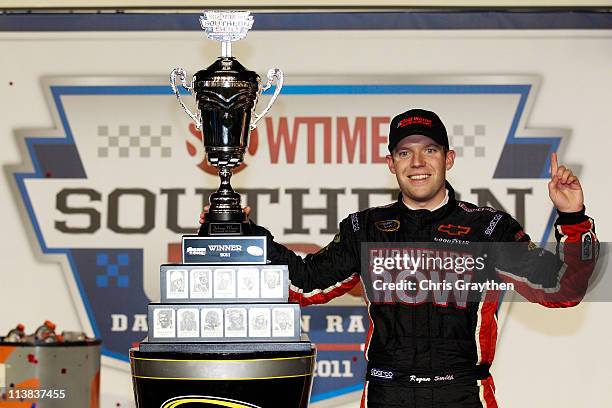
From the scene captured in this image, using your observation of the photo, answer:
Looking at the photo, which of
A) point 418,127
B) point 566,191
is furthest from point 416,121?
point 566,191

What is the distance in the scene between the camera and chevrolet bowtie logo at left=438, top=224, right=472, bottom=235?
3242 mm

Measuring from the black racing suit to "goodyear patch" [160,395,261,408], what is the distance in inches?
17.2

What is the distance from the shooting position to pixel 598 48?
4668 millimetres

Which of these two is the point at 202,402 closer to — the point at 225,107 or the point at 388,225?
the point at 388,225

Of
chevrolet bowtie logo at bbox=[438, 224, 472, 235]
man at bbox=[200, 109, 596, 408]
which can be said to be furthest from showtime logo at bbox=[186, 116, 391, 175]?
chevrolet bowtie logo at bbox=[438, 224, 472, 235]

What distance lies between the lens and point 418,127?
3201 millimetres

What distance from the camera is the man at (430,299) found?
309cm

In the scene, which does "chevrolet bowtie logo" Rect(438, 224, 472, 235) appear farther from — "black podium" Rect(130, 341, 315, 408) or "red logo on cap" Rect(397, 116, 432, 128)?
"black podium" Rect(130, 341, 315, 408)

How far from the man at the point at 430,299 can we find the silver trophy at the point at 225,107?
143 mm

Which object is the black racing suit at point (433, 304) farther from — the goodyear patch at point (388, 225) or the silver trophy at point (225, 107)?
the silver trophy at point (225, 107)

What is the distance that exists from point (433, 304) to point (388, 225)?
30cm

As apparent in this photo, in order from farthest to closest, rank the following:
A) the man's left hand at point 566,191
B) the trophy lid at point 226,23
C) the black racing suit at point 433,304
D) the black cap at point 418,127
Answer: the trophy lid at point 226,23, the black cap at point 418,127, the black racing suit at point 433,304, the man's left hand at point 566,191

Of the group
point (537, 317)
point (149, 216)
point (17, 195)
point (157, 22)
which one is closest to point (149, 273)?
point (149, 216)

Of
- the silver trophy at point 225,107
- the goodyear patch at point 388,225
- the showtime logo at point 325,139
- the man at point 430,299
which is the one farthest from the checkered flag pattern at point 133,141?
the goodyear patch at point 388,225
